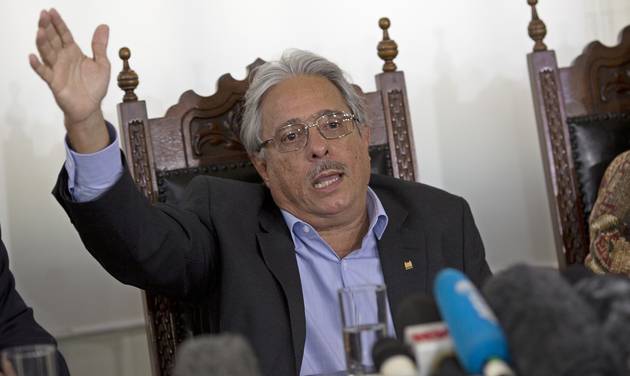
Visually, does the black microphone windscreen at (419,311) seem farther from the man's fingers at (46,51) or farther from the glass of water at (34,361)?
the man's fingers at (46,51)

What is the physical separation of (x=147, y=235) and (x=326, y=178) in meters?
0.46

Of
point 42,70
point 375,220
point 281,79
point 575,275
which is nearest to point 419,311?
point 575,275

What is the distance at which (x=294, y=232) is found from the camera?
2.21 metres

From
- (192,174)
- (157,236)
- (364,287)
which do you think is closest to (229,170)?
(192,174)

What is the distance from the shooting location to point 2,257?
6.52 feet

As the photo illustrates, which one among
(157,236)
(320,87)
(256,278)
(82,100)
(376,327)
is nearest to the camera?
(376,327)

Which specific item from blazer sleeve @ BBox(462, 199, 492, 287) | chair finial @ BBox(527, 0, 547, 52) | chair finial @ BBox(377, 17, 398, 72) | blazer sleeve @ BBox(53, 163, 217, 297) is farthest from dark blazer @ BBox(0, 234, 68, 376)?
chair finial @ BBox(527, 0, 547, 52)

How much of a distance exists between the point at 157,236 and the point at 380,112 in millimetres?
808

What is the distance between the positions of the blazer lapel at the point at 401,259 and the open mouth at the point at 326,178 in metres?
0.16

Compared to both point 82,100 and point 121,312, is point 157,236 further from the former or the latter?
point 121,312

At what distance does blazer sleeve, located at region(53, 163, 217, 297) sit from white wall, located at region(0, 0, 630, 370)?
681mm

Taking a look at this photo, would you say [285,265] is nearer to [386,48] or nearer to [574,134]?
[386,48]

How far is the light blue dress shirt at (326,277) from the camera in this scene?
2004 millimetres

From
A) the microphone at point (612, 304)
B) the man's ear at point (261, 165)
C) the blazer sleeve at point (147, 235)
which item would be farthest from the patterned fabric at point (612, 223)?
the microphone at point (612, 304)
